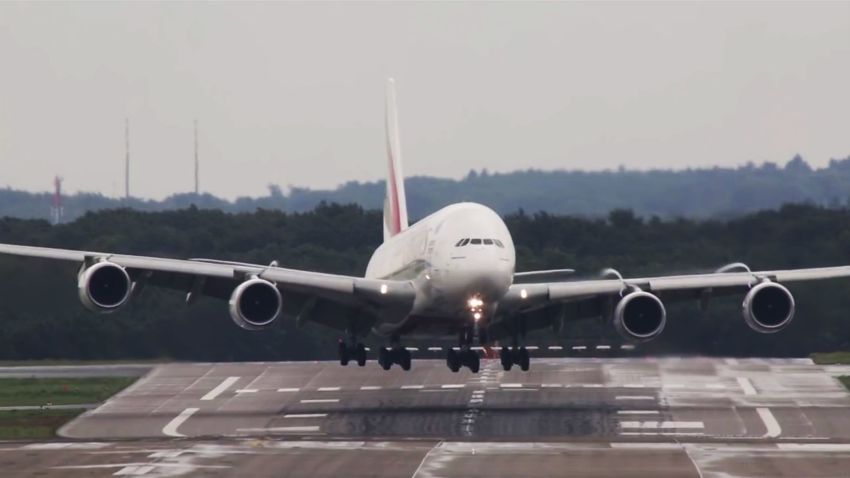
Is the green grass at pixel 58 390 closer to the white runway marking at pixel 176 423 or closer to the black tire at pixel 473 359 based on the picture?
the white runway marking at pixel 176 423

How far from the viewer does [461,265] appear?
159ft

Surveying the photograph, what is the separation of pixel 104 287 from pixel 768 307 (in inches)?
829

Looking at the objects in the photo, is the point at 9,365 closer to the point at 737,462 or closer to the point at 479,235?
the point at 479,235

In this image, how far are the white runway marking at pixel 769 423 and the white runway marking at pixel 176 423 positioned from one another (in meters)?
17.2

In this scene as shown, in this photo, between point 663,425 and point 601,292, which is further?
point 601,292

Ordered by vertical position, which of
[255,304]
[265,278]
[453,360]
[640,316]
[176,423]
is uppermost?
[265,278]

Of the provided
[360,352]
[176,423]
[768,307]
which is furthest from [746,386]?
[176,423]

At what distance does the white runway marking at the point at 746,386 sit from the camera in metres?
57.9

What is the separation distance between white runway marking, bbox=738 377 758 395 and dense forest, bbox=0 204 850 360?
6.49 ft

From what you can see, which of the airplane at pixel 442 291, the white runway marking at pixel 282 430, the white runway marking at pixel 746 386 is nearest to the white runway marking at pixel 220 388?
the airplane at pixel 442 291

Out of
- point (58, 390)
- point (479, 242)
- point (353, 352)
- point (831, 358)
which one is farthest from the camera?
point (831, 358)

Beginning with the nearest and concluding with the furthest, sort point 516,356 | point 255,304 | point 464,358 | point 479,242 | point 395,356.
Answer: point 479,242
point 255,304
point 464,358
point 516,356
point 395,356

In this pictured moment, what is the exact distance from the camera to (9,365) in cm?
7300

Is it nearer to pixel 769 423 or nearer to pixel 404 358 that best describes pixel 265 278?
pixel 404 358
